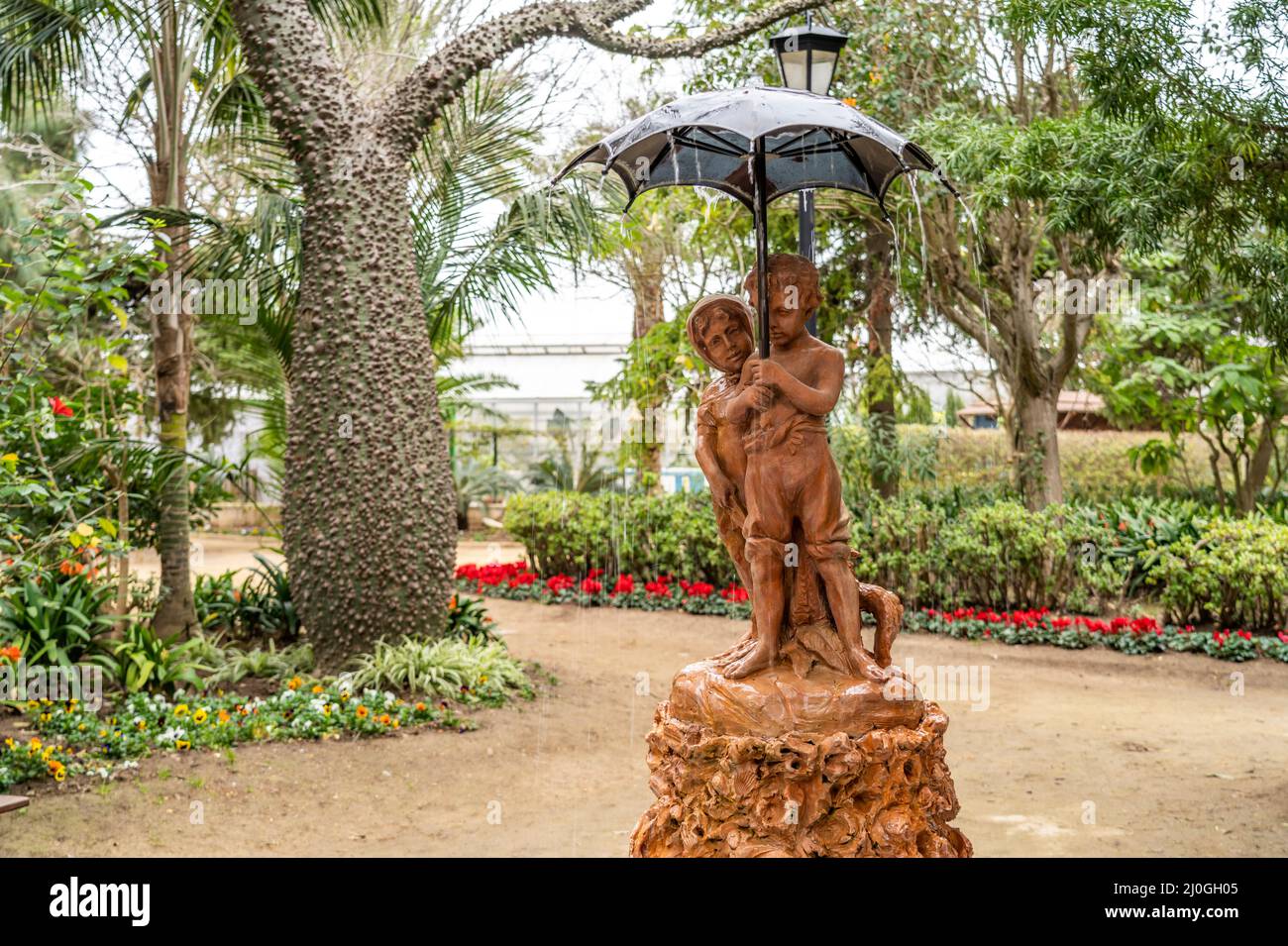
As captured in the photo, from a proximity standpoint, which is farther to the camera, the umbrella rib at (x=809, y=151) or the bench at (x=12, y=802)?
the bench at (x=12, y=802)

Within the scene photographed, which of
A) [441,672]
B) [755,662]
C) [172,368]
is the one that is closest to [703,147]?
[755,662]

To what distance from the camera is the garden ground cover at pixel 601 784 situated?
523cm

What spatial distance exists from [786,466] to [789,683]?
81 cm

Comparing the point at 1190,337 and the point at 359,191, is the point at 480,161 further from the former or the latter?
the point at 1190,337

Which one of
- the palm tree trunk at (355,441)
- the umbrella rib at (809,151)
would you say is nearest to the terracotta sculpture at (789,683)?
the umbrella rib at (809,151)

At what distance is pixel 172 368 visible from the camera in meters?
8.61

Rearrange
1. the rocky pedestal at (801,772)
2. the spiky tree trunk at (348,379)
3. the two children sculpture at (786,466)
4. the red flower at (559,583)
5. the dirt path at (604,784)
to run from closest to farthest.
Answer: the rocky pedestal at (801,772) → the two children sculpture at (786,466) → the dirt path at (604,784) → the spiky tree trunk at (348,379) → the red flower at (559,583)

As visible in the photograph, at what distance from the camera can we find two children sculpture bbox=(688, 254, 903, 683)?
13.0 ft

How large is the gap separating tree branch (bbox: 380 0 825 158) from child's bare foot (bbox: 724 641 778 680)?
5.70m

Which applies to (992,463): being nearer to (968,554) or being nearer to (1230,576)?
(968,554)

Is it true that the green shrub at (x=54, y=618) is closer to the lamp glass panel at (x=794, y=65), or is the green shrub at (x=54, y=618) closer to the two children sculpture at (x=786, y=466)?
the two children sculpture at (x=786, y=466)

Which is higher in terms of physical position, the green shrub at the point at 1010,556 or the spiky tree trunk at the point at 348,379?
the spiky tree trunk at the point at 348,379
